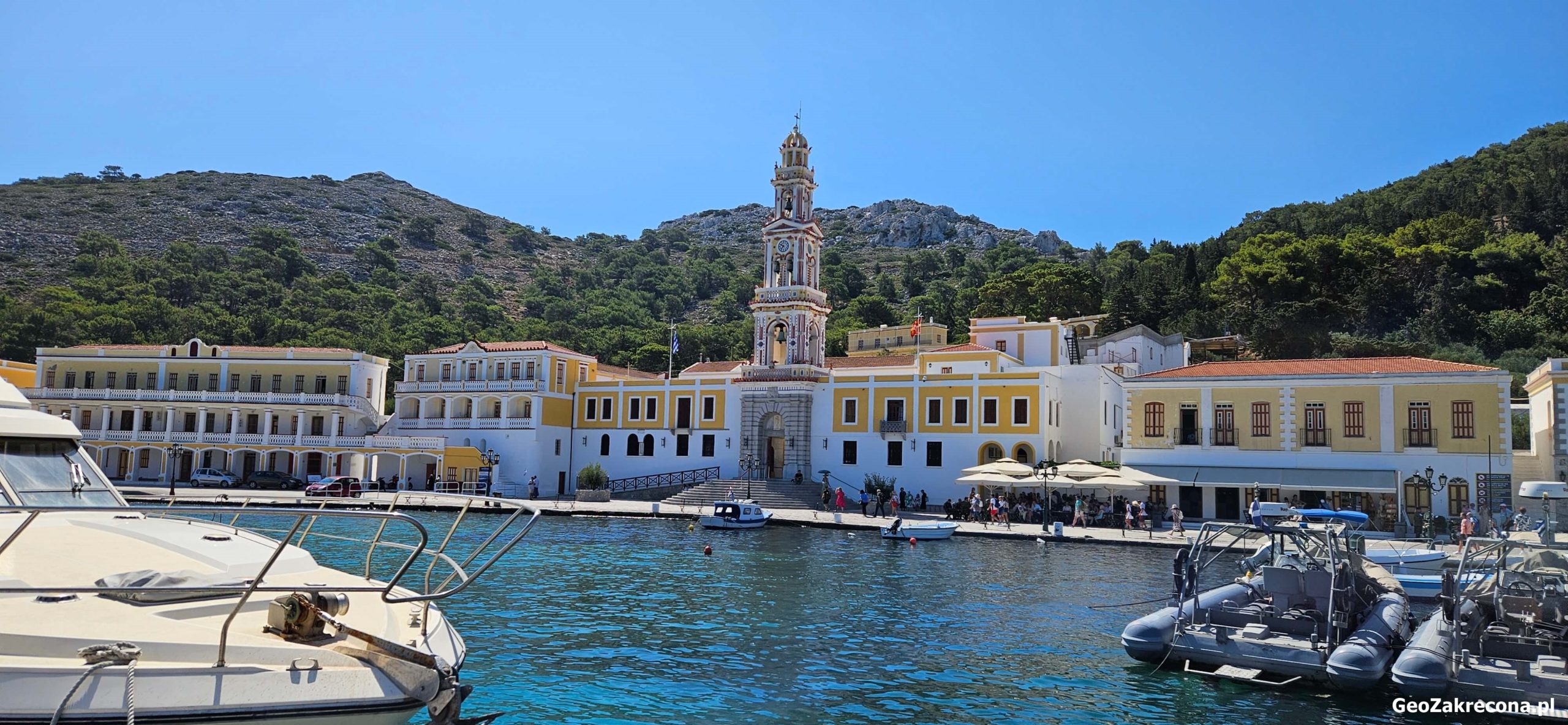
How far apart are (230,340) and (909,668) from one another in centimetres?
7866

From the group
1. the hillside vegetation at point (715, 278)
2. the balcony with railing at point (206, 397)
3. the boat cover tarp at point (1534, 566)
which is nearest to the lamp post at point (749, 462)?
the balcony with railing at point (206, 397)

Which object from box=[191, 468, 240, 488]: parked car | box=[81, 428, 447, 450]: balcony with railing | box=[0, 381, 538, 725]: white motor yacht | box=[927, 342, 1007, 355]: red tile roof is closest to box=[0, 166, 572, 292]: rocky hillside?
box=[81, 428, 447, 450]: balcony with railing

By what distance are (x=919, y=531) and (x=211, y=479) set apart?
118 feet

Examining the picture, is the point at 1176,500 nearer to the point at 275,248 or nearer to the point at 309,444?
the point at 309,444

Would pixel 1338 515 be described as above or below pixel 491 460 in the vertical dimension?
below

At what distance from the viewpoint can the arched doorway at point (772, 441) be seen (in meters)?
48.4

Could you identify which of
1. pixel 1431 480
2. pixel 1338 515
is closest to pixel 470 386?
pixel 1431 480

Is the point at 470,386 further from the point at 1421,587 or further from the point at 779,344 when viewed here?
the point at 1421,587

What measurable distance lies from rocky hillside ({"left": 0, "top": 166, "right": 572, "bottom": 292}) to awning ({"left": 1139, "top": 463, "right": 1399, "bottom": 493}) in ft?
341

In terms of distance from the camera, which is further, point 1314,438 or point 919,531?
point 1314,438

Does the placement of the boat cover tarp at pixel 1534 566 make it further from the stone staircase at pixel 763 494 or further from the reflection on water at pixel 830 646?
the stone staircase at pixel 763 494

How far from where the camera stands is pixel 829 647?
1509cm

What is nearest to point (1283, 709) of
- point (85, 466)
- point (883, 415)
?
point (85, 466)

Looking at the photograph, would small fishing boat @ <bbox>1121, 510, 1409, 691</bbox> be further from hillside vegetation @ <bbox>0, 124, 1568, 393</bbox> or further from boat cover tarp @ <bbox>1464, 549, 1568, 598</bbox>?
hillside vegetation @ <bbox>0, 124, 1568, 393</bbox>
